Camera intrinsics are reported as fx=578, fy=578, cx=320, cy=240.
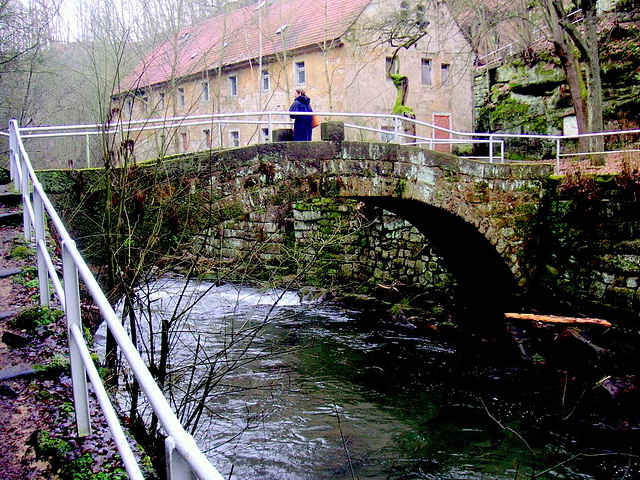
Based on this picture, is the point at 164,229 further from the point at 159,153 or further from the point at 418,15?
the point at 418,15

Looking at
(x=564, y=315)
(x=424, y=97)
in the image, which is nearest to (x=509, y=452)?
(x=564, y=315)

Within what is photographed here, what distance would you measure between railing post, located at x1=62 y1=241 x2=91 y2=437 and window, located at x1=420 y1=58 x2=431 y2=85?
21.9 metres

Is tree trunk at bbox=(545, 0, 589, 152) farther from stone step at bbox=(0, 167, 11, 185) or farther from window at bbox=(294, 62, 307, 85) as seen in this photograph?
window at bbox=(294, 62, 307, 85)

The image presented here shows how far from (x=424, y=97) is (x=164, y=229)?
59.6 ft

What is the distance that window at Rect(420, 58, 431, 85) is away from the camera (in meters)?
22.5

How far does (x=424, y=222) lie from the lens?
33.2 feet

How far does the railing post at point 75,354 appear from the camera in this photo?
1907mm

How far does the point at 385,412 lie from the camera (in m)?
7.50

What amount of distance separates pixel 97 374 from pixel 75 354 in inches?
10.5

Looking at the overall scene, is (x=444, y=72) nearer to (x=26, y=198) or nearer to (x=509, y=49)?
(x=509, y=49)

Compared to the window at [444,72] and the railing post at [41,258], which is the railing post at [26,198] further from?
the window at [444,72]

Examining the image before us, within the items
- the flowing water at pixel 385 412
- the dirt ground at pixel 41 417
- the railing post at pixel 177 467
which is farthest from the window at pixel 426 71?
the railing post at pixel 177 467

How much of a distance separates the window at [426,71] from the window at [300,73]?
15.4 ft

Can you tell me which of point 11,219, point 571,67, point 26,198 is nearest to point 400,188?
point 11,219
